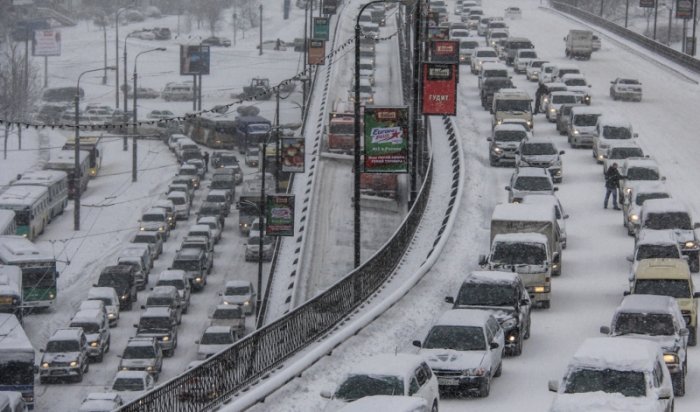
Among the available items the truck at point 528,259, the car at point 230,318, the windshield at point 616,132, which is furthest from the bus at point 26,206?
the truck at point 528,259

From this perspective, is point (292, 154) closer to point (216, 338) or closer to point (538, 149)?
point (216, 338)

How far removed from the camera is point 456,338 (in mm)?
27859

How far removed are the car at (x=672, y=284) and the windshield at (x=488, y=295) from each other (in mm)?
3251

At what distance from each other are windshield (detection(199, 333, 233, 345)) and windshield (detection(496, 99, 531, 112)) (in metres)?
16.6

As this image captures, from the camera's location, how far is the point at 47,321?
2574 inches

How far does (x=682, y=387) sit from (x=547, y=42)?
83.1m

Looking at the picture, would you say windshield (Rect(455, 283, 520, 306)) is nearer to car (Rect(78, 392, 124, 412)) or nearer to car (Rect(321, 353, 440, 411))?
car (Rect(321, 353, 440, 411))

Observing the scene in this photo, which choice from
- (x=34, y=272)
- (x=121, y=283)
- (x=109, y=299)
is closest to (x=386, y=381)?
(x=109, y=299)

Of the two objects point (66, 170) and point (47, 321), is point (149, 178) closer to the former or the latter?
point (66, 170)

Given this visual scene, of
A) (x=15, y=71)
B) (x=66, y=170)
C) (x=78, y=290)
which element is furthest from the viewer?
(x=15, y=71)

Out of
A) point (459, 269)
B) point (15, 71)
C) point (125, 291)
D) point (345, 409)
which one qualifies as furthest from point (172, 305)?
A: point (15, 71)

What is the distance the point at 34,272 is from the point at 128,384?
1752 centimetres

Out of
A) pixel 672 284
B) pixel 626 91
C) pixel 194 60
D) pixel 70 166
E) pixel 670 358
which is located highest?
pixel 626 91

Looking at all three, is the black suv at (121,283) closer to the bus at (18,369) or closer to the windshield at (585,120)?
the bus at (18,369)
